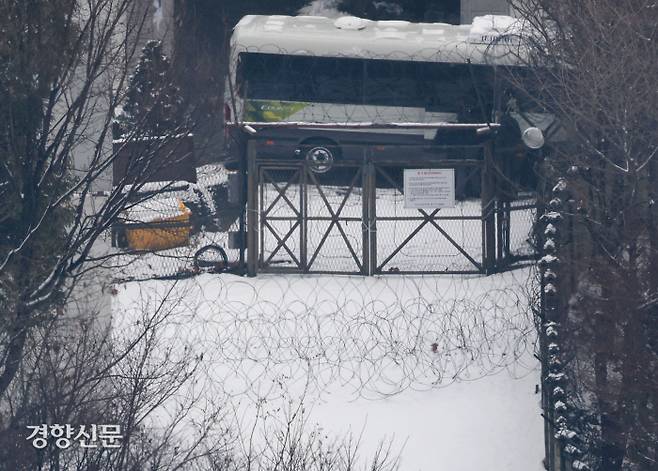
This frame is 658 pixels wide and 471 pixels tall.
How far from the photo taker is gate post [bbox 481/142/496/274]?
1367 centimetres

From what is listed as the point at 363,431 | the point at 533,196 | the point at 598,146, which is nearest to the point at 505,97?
the point at 533,196

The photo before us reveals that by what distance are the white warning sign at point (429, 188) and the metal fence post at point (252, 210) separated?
2.08m

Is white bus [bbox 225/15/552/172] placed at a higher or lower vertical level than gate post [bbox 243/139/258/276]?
higher

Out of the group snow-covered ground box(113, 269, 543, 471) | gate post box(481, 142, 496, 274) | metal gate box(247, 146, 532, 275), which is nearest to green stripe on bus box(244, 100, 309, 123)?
metal gate box(247, 146, 532, 275)

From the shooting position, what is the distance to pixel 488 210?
1367cm

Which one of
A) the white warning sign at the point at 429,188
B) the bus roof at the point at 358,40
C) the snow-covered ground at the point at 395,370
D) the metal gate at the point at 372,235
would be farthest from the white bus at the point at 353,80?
the snow-covered ground at the point at 395,370

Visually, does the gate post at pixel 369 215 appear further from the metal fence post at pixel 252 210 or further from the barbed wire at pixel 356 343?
the metal fence post at pixel 252 210

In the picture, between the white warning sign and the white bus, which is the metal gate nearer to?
the white warning sign

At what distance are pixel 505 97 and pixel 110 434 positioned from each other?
1141 centimetres

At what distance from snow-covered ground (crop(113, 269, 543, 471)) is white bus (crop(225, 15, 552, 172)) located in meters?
8.22

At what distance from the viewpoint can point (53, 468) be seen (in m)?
6.98

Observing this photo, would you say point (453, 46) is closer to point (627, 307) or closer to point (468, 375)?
point (468, 375)

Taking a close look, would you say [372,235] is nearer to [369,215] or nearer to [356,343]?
[369,215]

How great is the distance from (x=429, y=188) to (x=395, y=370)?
12.3 ft
